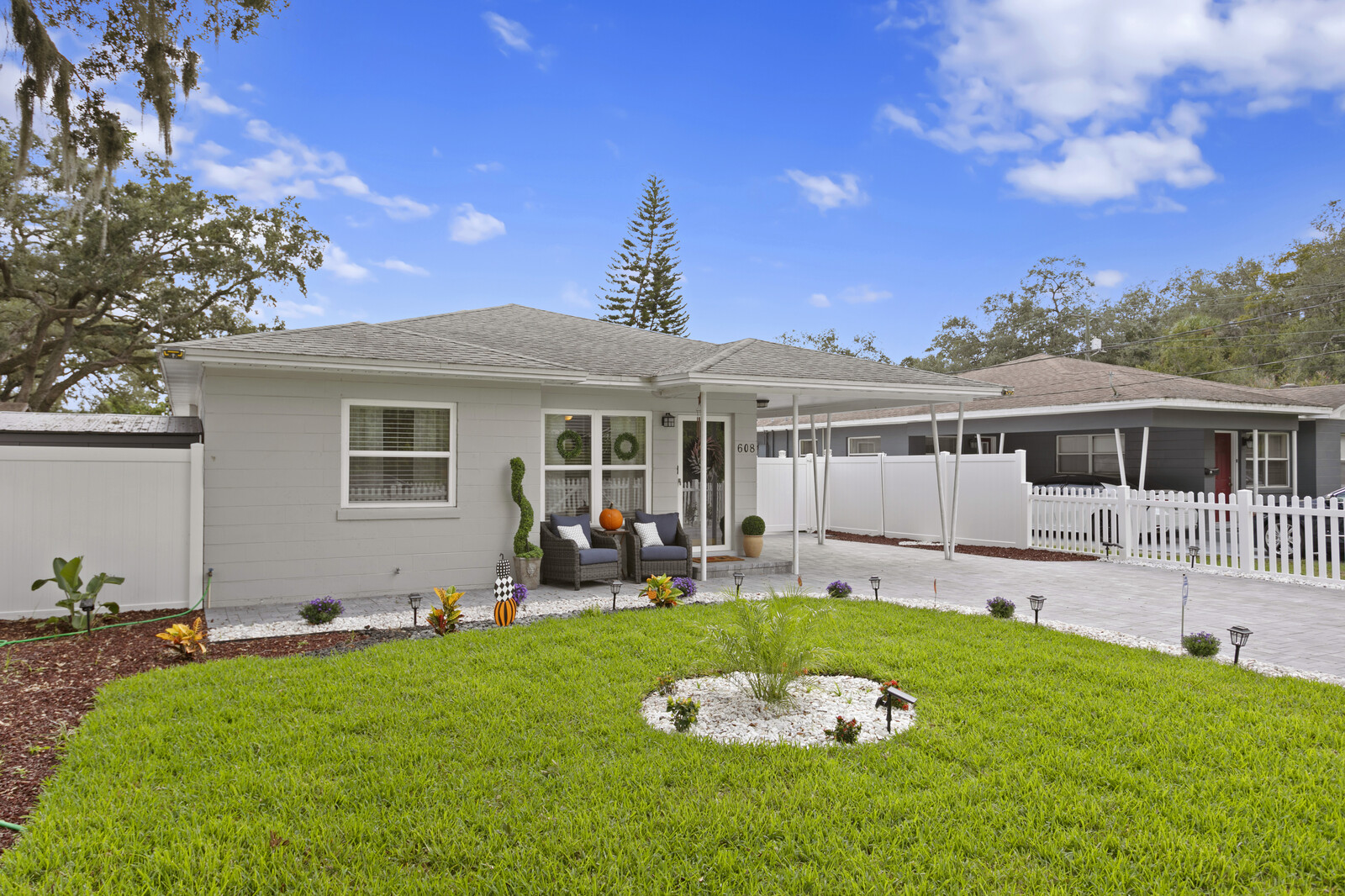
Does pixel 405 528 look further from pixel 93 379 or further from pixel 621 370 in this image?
pixel 93 379

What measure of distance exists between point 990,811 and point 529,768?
2130 millimetres

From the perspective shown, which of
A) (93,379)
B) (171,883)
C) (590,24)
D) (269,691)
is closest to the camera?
(171,883)

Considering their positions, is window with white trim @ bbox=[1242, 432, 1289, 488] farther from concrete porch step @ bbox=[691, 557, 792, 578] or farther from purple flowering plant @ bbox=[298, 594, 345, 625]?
purple flowering plant @ bbox=[298, 594, 345, 625]

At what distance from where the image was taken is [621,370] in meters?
10.2

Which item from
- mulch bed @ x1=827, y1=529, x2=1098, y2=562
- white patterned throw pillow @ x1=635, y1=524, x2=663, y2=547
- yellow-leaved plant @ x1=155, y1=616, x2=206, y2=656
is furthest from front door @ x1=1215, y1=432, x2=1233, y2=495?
yellow-leaved plant @ x1=155, y1=616, x2=206, y2=656

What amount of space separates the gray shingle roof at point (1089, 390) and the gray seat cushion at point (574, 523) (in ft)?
27.9

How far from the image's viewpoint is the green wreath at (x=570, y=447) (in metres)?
10.3

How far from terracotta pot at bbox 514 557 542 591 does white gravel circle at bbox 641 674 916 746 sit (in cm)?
439

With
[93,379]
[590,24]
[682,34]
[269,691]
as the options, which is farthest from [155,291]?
[269,691]

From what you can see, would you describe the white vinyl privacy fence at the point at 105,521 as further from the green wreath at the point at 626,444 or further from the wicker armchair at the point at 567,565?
the green wreath at the point at 626,444

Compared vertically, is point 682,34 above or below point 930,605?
above

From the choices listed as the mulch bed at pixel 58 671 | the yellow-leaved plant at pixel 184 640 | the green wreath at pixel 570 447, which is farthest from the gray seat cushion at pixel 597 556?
the yellow-leaved plant at pixel 184 640

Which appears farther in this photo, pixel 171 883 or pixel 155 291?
pixel 155 291

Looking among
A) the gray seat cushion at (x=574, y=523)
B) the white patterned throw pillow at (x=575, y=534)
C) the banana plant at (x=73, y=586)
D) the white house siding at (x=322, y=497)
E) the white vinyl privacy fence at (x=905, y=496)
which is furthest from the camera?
the white vinyl privacy fence at (x=905, y=496)
